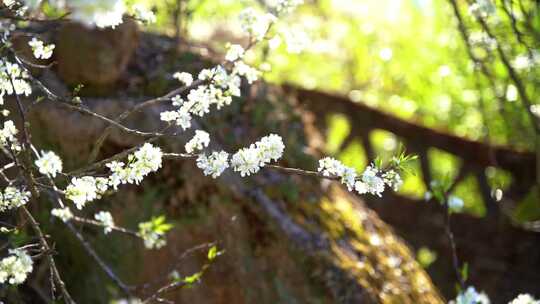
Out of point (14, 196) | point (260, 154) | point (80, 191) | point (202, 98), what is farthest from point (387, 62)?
point (80, 191)

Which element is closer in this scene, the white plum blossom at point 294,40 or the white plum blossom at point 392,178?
the white plum blossom at point 392,178

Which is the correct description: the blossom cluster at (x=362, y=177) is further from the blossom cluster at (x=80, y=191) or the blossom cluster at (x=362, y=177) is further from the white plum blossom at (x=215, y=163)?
the blossom cluster at (x=80, y=191)

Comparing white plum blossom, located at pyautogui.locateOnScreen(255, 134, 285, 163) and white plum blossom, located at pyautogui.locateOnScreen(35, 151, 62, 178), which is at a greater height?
white plum blossom, located at pyautogui.locateOnScreen(35, 151, 62, 178)

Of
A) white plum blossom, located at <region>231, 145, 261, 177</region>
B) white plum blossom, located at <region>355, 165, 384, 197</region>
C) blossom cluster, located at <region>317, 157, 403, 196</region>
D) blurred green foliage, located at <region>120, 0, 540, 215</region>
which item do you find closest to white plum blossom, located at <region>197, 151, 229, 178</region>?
white plum blossom, located at <region>231, 145, 261, 177</region>

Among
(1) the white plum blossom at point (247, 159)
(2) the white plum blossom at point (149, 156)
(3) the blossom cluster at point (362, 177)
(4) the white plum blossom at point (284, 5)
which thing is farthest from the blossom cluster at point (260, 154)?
(4) the white plum blossom at point (284, 5)

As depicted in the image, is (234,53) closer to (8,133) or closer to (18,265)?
(8,133)

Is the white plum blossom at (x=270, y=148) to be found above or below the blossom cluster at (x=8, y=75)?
below

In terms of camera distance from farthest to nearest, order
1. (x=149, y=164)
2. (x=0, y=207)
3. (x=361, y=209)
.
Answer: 1. (x=361, y=209)
2. (x=0, y=207)
3. (x=149, y=164)

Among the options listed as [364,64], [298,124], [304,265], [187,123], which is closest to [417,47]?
[364,64]

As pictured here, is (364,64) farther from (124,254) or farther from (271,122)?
(124,254)

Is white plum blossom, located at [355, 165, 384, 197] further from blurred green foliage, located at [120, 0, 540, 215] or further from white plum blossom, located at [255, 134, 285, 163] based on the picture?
blurred green foliage, located at [120, 0, 540, 215]

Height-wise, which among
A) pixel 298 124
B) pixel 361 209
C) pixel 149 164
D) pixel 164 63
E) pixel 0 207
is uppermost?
pixel 149 164
